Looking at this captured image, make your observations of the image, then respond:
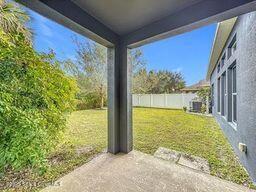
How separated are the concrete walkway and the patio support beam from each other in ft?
6.97

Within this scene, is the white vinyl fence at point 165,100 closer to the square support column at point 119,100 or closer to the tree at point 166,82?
the tree at point 166,82

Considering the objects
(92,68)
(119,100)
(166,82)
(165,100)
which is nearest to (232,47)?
(119,100)

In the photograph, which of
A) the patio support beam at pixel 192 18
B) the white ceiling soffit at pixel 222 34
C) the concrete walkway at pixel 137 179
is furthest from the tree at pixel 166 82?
the concrete walkway at pixel 137 179

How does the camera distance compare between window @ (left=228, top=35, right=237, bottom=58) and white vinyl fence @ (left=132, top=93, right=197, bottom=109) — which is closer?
window @ (left=228, top=35, right=237, bottom=58)

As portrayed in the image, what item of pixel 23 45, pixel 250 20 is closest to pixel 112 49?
pixel 23 45

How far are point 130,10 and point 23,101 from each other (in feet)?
6.12

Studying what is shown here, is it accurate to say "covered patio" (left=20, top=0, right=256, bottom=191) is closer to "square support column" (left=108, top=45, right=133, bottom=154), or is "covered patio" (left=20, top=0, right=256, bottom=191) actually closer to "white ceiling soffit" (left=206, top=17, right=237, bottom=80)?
"square support column" (left=108, top=45, right=133, bottom=154)

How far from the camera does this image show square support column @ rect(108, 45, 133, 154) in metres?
2.87

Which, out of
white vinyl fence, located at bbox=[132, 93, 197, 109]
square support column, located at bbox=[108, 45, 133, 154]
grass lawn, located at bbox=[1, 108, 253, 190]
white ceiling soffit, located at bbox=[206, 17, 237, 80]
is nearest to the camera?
grass lawn, located at bbox=[1, 108, 253, 190]

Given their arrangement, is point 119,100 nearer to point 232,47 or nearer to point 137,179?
point 137,179

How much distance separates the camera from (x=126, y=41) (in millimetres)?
2789

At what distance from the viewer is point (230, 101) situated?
405cm

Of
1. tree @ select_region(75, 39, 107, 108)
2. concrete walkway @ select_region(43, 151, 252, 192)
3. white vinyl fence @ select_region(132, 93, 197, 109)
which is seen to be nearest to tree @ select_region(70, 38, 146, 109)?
tree @ select_region(75, 39, 107, 108)

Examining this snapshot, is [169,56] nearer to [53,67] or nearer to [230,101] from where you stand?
[230,101]
